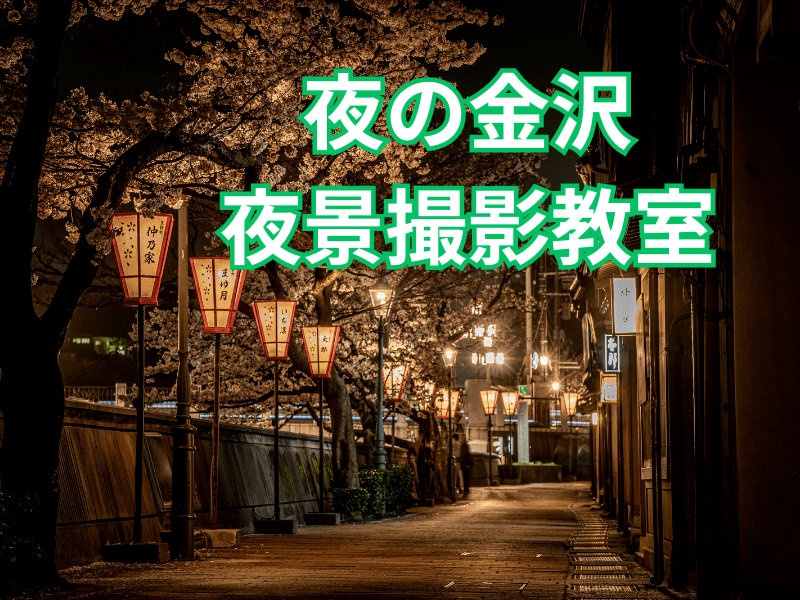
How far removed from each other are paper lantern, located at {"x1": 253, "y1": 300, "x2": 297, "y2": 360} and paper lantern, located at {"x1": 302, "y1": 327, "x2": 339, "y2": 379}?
1.79m

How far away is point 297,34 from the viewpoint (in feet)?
56.0

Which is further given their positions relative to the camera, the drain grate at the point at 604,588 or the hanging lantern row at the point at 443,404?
the hanging lantern row at the point at 443,404

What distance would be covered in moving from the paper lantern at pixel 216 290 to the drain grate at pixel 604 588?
813 centimetres

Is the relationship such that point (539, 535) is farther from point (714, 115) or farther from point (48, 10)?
point (48, 10)

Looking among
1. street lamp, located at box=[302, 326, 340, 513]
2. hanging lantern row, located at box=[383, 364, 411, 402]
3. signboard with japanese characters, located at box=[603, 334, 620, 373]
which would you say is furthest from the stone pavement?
hanging lantern row, located at box=[383, 364, 411, 402]

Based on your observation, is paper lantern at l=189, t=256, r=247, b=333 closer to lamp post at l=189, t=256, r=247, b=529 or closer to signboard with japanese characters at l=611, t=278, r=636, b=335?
lamp post at l=189, t=256, r=247, b=529

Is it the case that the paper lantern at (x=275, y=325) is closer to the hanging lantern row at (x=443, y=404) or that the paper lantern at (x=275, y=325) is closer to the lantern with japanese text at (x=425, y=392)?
the lantern with japanese text at (x=425, y=392)

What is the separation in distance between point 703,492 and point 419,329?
27.4 metres

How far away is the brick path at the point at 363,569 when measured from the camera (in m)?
10.4

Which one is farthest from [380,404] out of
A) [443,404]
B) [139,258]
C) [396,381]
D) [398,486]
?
[139,258]

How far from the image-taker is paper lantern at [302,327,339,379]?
76.4 feet

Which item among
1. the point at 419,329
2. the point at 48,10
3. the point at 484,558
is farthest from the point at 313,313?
the point at 48,10

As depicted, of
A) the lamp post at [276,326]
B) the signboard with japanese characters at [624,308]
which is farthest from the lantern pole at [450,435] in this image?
the signboard with japanese characters at [624,308]

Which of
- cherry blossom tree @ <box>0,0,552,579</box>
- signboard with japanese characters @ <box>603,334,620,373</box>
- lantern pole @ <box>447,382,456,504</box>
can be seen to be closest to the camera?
cherry blossom tree @ <box>0,0,552,579</box>
